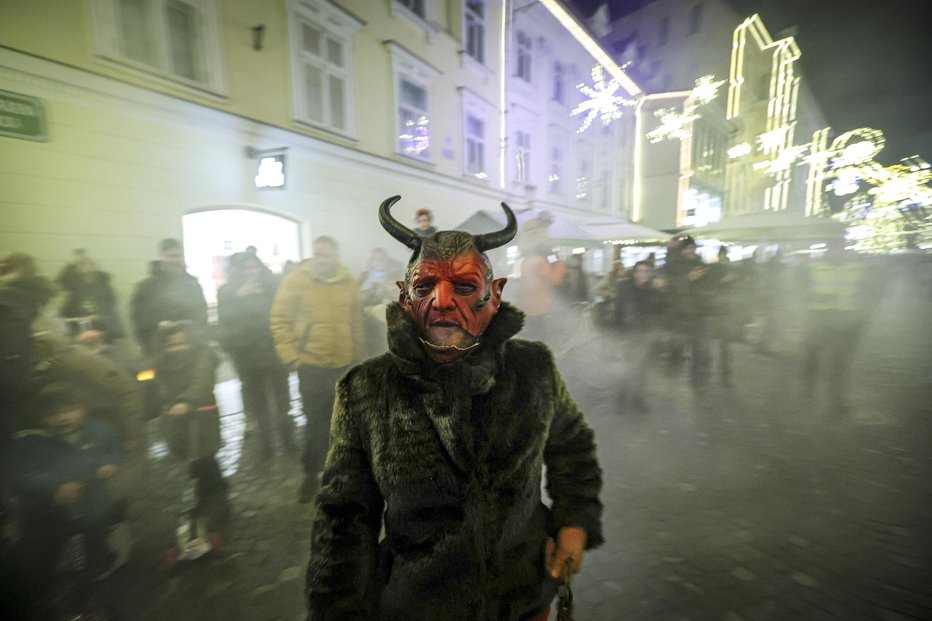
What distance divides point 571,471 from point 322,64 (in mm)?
4972

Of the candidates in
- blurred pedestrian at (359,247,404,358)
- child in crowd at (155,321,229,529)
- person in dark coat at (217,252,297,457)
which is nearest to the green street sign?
person in dark coat at (217,252,297,457)

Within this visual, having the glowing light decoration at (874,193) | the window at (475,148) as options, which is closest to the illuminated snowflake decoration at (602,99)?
the window at (475,148)

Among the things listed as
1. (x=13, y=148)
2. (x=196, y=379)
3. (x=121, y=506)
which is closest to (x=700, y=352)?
(x=196, y=379)

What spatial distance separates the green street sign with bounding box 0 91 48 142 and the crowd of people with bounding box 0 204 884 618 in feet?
2.80

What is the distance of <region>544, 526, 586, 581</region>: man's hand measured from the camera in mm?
1171

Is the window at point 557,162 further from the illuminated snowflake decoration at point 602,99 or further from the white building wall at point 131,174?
the white building wall at point 131,174

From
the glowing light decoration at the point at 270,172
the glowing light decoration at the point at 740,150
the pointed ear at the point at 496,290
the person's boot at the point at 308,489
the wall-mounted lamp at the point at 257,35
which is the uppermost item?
the wall-mounted lamp at the point at 257,35

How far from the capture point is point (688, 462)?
3.57m

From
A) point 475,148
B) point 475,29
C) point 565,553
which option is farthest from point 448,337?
point 475,29

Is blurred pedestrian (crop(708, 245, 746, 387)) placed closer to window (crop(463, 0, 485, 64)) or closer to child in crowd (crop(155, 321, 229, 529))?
window (crop(463, 0, 485, 64))

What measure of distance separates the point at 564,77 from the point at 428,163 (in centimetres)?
217

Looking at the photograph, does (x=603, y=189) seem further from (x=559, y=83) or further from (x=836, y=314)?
(x=836, y=314)

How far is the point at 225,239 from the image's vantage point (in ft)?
13.5

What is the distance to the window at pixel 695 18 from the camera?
4344mm
